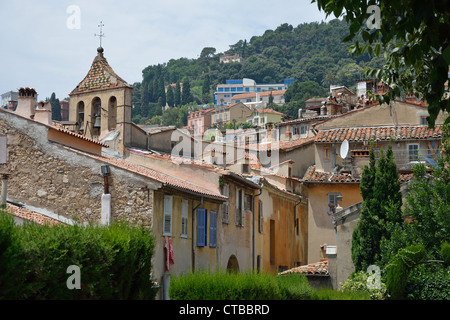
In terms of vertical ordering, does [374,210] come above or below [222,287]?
above

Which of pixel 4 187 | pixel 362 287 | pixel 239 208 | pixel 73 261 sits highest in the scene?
pixel 239 208

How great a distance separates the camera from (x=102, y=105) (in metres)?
35.3

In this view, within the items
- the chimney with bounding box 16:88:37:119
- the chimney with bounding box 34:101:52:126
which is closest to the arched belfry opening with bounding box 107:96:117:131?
the chimney with bounding box 16:88:37:119

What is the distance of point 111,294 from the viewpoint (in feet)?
46.6

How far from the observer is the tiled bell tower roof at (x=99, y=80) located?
35.2m

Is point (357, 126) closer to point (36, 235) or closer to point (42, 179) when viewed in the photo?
point (42, 179)

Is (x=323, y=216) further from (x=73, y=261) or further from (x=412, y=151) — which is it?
(x=73, y=261)

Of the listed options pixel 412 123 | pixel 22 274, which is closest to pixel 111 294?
pixel 22 274

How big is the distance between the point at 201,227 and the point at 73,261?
14.5 metres

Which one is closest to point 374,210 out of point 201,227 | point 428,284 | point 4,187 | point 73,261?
point 428,284

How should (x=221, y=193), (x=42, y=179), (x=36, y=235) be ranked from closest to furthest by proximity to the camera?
(x=36, y=235)
(x=42, y=179)
(x=221, y=193)

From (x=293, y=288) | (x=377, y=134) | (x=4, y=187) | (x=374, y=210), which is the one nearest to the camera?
(x=293, y=288)

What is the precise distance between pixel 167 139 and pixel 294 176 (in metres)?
9.66

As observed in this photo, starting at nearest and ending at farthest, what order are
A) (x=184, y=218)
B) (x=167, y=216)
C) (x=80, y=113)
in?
1. (x=167, y=216)
2. (x=184, y=218)
3. (x=80, y=113)
